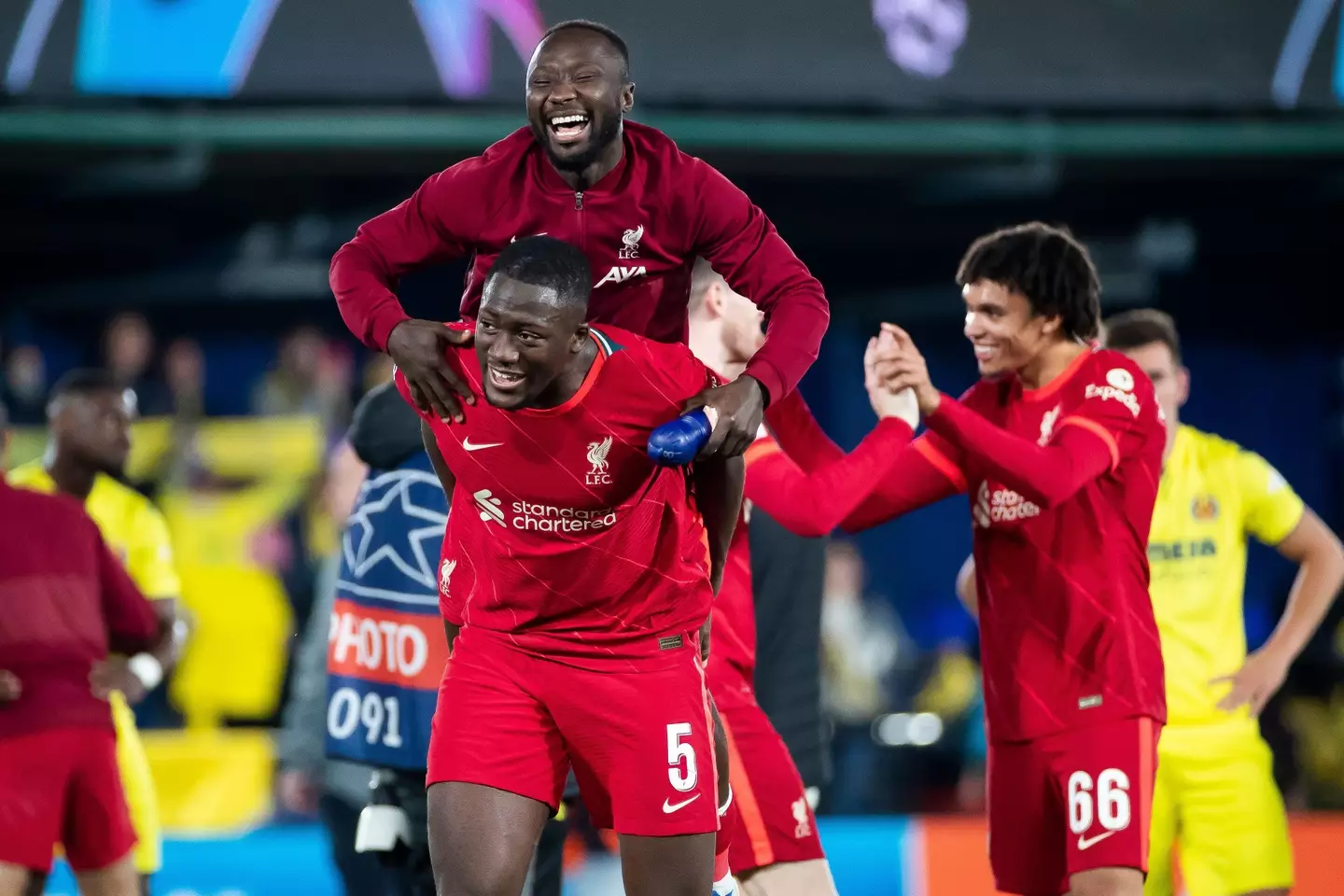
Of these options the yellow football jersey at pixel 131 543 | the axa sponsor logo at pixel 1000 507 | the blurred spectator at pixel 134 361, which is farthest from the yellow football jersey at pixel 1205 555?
the blurred spectator at pixel 134 361

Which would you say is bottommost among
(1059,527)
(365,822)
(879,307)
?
(365,822)

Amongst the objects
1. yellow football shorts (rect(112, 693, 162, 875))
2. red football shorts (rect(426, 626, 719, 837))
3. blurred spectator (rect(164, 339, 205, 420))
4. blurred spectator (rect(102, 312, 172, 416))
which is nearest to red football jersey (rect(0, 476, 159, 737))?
yellow football shorts (rect(112, 693, 162, 875))

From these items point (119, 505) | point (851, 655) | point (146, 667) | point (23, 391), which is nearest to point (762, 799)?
point (146, 667)

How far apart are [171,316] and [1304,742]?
8.21 metres

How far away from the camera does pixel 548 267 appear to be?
315 centimetres

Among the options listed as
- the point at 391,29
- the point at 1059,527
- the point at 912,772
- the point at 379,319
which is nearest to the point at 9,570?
the point at 379,319

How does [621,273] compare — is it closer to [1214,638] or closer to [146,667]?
[1214,638]

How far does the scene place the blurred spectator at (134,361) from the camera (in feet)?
33.5

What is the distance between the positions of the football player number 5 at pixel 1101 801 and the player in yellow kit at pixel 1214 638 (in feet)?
2.73

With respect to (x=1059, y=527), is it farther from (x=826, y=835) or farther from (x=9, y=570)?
(x=9, y=570)

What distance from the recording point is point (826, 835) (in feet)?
19.6

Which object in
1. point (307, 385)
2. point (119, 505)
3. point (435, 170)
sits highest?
point (435, 170)

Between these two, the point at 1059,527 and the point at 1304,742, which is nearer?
the point at 1059,527

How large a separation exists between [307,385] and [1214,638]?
22.5ft
